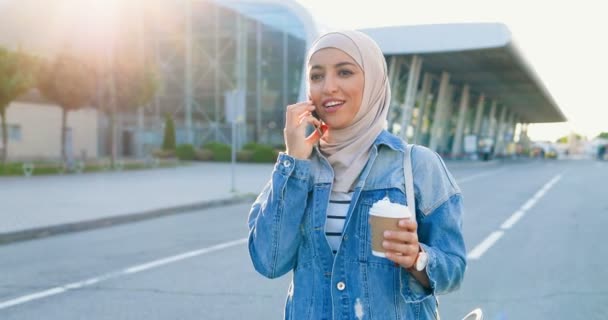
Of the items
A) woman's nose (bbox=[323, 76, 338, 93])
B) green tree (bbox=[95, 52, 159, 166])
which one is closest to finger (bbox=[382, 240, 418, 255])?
woman's nose (bbox=[323, 76, 338, 93])

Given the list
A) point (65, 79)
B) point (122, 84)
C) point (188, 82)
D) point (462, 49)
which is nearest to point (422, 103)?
point (462, 49)

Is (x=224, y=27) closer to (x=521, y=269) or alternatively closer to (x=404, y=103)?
(x=404, y=103)

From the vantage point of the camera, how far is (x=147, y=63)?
1126 inches

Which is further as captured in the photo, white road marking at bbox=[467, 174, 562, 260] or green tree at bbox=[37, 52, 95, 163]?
green tree at bbox=[37, 52, 95, 163]

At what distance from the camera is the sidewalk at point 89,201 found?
9.46 metres

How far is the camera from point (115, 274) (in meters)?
6.22

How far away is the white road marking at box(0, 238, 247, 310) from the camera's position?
523 centimetres

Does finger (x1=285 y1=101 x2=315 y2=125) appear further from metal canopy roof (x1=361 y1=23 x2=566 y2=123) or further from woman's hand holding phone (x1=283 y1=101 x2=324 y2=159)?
metal canopy roof (x1=361 y1=23 x2=566 y2=123)

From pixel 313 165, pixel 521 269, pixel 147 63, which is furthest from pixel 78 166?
pixel 313 165

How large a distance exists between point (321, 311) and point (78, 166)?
24582mm

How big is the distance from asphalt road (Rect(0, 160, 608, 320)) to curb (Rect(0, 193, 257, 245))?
0.73ft

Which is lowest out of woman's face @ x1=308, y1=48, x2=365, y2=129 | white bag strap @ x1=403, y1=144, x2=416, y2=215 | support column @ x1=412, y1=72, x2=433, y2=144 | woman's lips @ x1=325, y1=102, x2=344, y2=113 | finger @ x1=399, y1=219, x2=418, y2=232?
finger @ x1=399, y1=219, x2=418, y2=232

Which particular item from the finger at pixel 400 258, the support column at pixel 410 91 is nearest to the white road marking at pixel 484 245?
the finger at pixel 400 258

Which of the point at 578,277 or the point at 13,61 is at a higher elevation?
the point at 13,61
